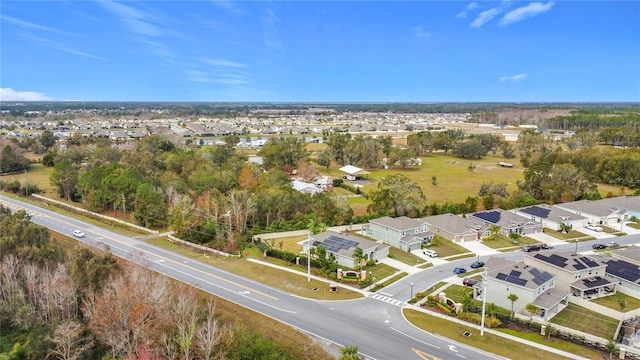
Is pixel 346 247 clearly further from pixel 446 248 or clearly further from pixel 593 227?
pixel 593 227

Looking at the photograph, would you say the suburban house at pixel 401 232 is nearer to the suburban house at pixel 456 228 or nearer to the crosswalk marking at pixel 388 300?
the suburban house at pixel 456 228

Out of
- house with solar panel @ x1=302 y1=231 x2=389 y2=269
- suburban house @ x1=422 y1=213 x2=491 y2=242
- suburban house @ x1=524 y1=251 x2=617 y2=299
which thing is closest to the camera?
suburban house @ x1=524 y1=251 x2=617 y2=299

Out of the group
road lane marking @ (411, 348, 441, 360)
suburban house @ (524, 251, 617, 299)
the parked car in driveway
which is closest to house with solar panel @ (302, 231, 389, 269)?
suburban house @ (524, 251, 617, 299)

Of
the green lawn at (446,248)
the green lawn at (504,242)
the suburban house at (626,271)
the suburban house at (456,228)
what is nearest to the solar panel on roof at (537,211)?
the green lawn at (504,242)

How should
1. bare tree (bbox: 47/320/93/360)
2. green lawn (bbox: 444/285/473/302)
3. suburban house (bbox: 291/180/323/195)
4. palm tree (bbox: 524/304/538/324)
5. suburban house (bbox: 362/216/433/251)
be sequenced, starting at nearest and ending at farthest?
bare tree (bbox: 47/320/93/360)
palm tree (bbox: 524/304/538/324)
green lawn (bbox: 444/285/473/302)
suburban house (bbox: 362/216/433/251)
suburban house (bbox: 291/180/323/195)

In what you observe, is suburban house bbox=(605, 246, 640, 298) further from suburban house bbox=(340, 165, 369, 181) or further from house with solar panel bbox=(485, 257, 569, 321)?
suburban house bbox=(340, 165, 369, 181)

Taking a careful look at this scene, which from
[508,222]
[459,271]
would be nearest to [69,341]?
[459,271]
